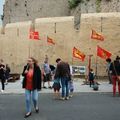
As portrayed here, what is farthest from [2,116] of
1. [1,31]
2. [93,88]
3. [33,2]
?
[33,2]

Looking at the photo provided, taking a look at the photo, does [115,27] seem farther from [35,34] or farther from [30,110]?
[30,110]

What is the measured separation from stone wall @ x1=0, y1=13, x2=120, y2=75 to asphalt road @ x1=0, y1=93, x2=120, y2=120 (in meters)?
7.87

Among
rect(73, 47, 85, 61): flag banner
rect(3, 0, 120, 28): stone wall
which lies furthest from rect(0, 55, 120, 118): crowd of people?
rect(3, 0, 120, 28): stone wall

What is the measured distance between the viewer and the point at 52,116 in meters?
16.0

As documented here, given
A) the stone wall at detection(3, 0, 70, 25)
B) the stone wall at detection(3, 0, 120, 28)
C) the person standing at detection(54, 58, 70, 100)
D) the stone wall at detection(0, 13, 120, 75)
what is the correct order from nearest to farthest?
1. the person standing at detection(54, 58, 70, 100)
2. the stone wall at detection(0, 13, 120, 75)
3. the stone wall at detection(3, 0, 120, 28)
4. the stone wall at detection(3, 0, 70, 25)

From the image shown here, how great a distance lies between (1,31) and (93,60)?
6975mm

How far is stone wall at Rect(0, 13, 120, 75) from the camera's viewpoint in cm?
2972

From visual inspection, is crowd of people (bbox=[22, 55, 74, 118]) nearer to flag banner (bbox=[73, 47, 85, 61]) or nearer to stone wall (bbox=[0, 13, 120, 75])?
flag banner (bbox=[73, 47, 85, 61])

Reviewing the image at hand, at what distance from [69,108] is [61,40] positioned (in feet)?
43.8

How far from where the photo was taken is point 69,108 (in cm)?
1784

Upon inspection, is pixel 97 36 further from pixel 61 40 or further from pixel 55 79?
pixel 55 79

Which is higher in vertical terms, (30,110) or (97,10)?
(97,10)

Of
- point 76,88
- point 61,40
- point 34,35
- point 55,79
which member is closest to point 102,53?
point 61,40

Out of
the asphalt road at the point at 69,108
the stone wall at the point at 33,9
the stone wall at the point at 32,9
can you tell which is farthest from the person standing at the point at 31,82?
the stone wall at the point at 32,9
